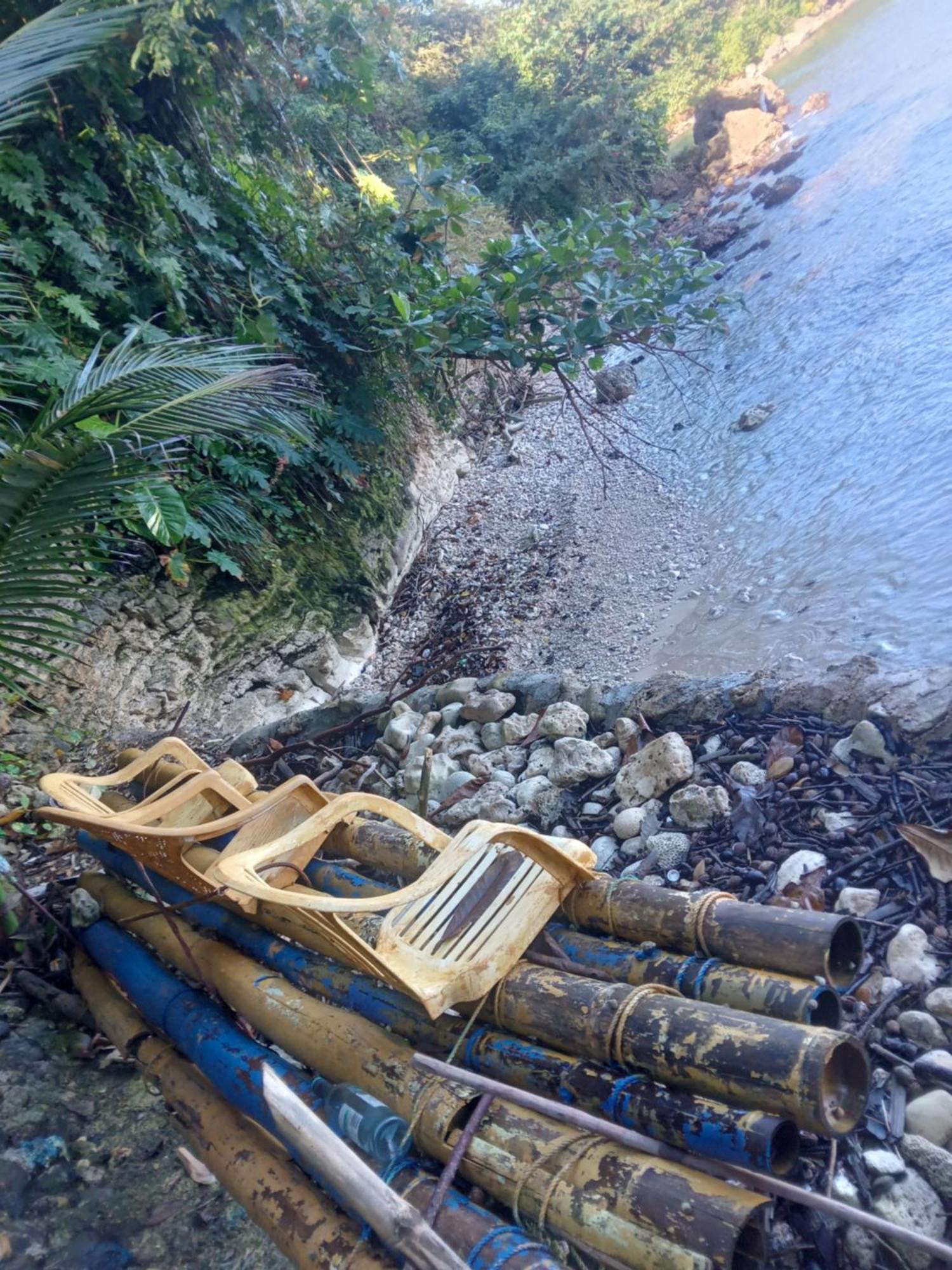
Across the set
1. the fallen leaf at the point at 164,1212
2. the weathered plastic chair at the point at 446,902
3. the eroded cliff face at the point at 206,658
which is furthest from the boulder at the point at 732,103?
the fallen leaf at the point at 164,1212

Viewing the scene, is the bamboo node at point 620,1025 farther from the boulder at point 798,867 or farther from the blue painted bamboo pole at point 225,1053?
the boulder at point 798,867

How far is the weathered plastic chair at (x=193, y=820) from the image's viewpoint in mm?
1812

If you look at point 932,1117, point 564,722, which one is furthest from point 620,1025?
point 564,722

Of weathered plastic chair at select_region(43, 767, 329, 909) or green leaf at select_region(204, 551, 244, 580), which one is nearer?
weathered plastic chair at select_region(43, 767, 329, 909)

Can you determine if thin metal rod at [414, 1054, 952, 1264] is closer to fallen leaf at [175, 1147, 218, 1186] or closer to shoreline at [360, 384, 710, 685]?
fallen leaf at [175, 1147, 218, 1186]

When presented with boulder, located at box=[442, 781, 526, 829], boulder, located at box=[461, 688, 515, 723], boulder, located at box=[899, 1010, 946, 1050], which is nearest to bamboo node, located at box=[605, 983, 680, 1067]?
boulder, located at box=[899, 1010, 946, 1050]

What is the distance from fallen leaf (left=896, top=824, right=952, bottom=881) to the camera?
169 centimetres

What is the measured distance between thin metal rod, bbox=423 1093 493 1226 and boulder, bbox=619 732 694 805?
47.2 inches

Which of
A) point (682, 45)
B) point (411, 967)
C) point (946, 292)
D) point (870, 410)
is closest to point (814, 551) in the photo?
point (870, 410)

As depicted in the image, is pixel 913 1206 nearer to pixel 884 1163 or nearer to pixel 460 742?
pixel 884 1163

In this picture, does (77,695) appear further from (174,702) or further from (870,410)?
(870,410)

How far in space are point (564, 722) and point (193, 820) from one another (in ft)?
4.01

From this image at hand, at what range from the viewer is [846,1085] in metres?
1.18

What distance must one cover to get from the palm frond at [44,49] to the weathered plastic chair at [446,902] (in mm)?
2055
